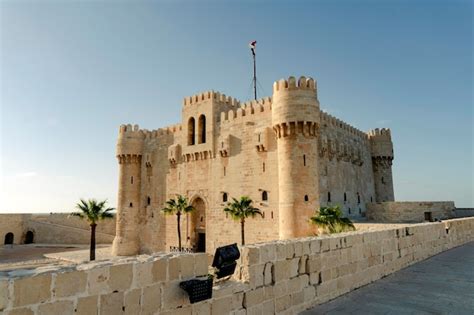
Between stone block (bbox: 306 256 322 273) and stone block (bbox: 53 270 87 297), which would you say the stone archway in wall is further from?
stone block (bbox: 53 270 87 297)

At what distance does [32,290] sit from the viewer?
11.0 feet

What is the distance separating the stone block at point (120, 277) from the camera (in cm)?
396

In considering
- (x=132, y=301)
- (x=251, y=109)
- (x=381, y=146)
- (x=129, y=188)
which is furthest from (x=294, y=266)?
(x=381, y=146)

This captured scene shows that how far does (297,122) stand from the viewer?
69.5ft

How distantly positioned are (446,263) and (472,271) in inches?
52.3

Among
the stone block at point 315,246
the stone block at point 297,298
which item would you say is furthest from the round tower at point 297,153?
the stone block at point 297,298

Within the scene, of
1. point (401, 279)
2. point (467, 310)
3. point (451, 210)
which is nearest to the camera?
point (467, 310)

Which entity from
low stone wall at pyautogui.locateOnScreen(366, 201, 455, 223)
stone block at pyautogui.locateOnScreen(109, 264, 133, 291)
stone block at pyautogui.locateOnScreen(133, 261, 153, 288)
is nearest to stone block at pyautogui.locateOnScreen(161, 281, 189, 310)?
stone block at pyautogui.locateOnScreen(133, 261, 153, 288)

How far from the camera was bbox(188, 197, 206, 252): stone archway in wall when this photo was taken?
93.1 feet

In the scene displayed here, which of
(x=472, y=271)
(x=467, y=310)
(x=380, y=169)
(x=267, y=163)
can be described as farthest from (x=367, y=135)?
(x=467, y=310)

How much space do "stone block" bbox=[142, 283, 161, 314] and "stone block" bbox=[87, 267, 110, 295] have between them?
529 millimetres

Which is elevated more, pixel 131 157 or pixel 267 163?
pixel 131 157

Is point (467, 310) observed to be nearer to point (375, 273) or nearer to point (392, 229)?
point (375, 273)

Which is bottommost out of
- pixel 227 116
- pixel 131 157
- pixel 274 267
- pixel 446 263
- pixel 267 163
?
pixel 446 263
